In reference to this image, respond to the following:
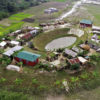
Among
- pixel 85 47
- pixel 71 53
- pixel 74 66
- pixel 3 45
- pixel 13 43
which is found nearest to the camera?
pixel 74 66

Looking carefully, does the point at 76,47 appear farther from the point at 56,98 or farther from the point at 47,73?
the point at 56,98

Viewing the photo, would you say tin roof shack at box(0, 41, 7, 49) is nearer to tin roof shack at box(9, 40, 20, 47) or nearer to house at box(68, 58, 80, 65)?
tin roof shack at box(9, 40, 20, 47)

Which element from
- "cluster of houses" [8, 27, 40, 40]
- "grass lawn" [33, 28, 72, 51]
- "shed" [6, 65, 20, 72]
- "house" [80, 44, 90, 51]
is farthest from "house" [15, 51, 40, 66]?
"house" [80, 44, 90, 51]

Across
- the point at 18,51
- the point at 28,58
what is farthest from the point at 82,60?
the point at 18,51

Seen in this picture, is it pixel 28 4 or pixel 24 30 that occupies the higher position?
pixel 28 4

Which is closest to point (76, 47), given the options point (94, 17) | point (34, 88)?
point (34, 88)

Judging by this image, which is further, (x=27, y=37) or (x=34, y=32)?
(x=34, y=32)

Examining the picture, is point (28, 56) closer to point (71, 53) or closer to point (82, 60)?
point (71, 53)

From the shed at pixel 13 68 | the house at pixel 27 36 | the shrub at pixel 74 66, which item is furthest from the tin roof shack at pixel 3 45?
the shrub at pixel 74 66
